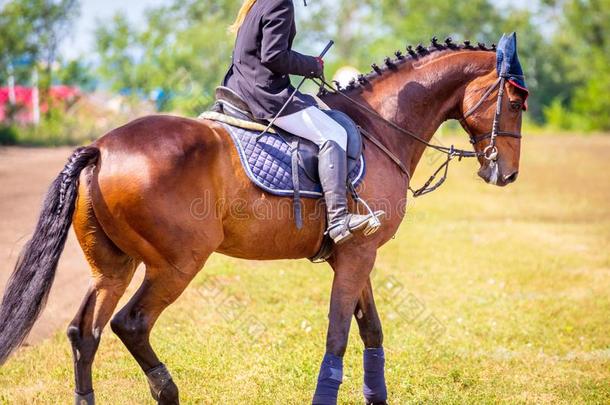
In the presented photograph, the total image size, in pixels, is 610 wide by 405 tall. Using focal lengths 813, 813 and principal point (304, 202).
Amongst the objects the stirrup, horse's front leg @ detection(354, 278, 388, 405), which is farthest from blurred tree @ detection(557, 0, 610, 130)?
the stirrup

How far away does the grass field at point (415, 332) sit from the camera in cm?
679

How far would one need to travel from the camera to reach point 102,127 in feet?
102

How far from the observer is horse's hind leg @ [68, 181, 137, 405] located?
544 cm

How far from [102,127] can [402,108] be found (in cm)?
2620

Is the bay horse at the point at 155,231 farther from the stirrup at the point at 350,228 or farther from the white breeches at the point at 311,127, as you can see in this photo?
the white breeches at the point at 311,127

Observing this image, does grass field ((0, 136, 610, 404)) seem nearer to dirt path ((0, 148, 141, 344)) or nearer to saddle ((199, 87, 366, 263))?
dirt path ((0, 148, 141, 344))

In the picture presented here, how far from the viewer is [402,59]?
6566mm

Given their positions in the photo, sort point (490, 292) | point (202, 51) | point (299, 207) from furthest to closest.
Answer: point (202, 51) → point (490, 292) → point (299, 207)

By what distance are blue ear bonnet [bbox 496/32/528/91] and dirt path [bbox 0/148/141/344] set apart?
3.77 meters

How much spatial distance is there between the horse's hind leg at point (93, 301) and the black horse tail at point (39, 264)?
0.49ft

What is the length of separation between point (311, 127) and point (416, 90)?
117 centimetres

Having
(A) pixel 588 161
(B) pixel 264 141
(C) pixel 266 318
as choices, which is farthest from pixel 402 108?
(A) pixel 588 161

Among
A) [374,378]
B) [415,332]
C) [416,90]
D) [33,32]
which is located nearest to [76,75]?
[33,32]

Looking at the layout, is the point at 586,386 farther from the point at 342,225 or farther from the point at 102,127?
the point at 102,127
